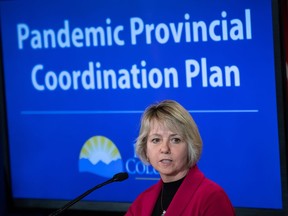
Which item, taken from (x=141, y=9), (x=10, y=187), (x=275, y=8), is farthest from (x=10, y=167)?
(x=275, y=8)

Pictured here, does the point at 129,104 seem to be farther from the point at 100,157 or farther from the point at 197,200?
the point at 197,200

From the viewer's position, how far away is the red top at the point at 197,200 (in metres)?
2.98

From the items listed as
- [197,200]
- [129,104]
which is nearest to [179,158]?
[197,200]

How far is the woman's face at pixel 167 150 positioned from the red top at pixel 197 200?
71 millimetres

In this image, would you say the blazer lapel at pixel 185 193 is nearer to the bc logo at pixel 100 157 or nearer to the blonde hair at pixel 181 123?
the blonde hair at pixel 181 123

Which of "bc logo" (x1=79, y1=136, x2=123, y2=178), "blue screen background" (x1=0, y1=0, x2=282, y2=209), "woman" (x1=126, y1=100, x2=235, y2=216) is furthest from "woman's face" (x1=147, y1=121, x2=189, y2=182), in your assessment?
"bc logo" (x1=79, y1=136, x2=123, y2=178)

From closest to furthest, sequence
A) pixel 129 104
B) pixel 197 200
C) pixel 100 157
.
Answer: pixel 197 200 → pixel 129 104 → pixel 100 157

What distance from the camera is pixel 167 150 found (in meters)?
3.06

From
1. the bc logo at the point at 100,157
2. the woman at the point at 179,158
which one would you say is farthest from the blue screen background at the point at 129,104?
the woman at the point at 179,158

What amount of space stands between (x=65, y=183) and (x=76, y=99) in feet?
1.63

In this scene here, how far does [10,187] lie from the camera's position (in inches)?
179

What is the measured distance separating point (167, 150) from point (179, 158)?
0.20ft

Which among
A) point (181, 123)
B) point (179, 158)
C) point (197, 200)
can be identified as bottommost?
point (197, 200)

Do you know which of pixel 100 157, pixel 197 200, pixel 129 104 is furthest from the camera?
pixel 100 157
